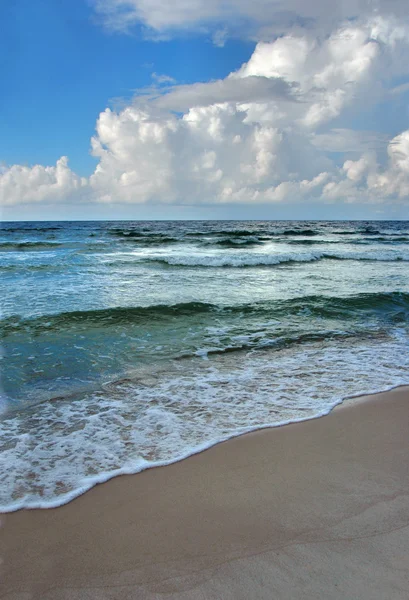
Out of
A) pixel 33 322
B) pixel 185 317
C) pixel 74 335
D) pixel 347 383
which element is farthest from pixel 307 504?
pixel 33 322

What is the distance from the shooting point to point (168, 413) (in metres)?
4.48

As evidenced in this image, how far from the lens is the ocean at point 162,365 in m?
3.71

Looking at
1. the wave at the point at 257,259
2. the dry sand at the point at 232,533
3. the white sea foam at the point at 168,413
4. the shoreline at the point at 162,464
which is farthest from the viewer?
the wave at the point at 257,259

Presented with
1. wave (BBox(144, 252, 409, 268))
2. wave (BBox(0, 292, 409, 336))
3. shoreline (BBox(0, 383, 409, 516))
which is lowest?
shoreline (BBox(0, 383, 409, 516))

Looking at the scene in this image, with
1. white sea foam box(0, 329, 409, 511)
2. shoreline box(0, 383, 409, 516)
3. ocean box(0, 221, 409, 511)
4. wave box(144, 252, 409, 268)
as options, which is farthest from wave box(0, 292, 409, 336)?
wave box(144, 252, 409, 268)

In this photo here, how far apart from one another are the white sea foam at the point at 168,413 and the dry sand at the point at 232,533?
0.92 feet

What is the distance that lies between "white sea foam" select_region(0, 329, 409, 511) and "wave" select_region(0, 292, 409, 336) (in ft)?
9.39

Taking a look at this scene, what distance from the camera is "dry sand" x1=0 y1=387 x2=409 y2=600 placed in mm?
2160

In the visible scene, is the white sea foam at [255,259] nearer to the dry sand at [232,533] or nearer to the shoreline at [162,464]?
the shoreline at [162,464]

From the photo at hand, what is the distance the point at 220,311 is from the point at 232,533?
7178 millimetres

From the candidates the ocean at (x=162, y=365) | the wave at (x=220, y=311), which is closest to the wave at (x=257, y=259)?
the ocean at (x=162, y=365)

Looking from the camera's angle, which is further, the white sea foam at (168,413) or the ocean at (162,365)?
the ocean at (162,365)

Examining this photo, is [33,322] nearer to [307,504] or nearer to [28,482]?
[28,482]

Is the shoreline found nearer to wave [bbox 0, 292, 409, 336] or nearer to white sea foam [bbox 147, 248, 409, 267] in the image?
wave [bbox 0, 292, 409, 336]
